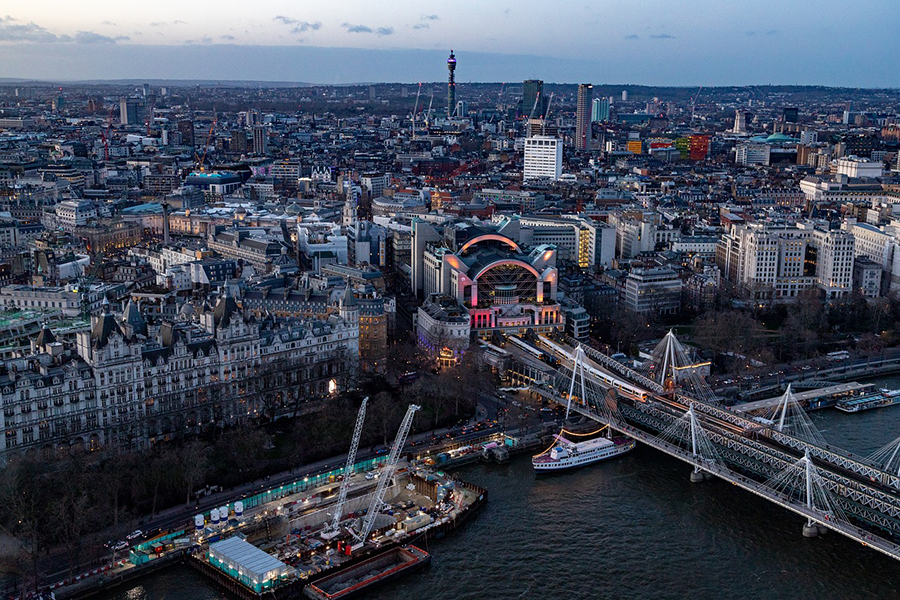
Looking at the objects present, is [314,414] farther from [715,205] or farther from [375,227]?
[715,205]

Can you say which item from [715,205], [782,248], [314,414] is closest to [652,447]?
[314,414]

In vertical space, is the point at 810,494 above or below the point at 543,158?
below

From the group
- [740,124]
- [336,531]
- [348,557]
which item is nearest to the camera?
[348,557]

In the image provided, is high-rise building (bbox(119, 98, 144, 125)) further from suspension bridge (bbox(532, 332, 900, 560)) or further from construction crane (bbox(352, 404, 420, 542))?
construction crane (bbox(352, 404, 420, 542))

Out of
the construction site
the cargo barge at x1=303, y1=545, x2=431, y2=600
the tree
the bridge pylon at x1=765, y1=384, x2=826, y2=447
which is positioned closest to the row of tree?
the tree

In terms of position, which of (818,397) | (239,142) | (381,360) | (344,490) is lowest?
(818,397)

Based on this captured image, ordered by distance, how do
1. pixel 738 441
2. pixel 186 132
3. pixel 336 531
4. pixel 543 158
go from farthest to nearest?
pixel 186 132
pixel 543 158
pixel 738 441
pixel 336 531

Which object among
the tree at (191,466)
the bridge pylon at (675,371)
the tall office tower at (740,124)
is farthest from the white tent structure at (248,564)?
the tall office tower at (740,124)

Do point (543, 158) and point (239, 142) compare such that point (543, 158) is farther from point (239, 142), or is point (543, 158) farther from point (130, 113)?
point (130, 113)

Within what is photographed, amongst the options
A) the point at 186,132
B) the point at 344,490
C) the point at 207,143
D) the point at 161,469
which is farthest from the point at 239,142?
the point at 344,490
